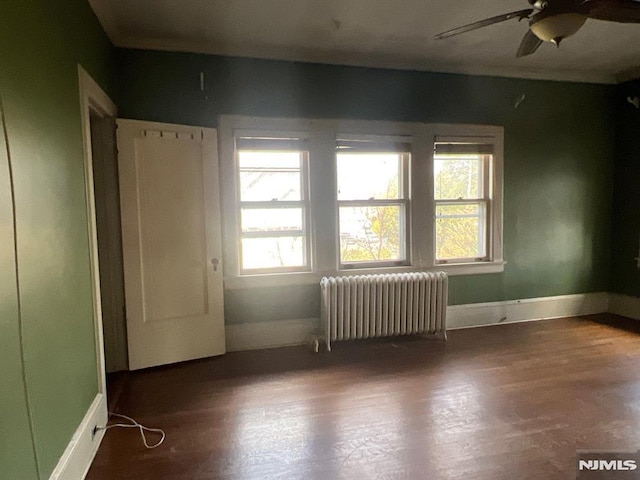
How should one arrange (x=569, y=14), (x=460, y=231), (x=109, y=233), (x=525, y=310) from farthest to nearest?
(x=525, y=310) → (x=460, y=231) → (x=109, y=233) → (x=569, y=14)

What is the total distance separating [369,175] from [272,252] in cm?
121

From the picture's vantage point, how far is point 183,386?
3256 mm

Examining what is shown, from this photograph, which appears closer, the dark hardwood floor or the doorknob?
the dark hardwood floor

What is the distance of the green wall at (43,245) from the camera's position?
1535 millimetres

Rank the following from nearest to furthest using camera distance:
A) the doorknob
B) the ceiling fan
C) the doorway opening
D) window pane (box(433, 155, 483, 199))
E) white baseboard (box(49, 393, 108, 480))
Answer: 1. white baseboard (box(49, 393, 108, 480))
2. the ceiling fan
3. the doorway opening
4. the doorknob
5. window pane (box(433, 155, 483, 199))

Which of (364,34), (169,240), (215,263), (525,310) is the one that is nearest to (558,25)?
(364,34)

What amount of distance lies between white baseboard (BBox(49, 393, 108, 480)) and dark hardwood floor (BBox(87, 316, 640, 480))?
0.06 m

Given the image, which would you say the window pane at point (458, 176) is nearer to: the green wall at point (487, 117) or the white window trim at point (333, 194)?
the white window trim at point (333, 194)

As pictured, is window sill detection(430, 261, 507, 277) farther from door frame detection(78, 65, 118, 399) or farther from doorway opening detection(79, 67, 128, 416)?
door frame detection(78, 65, 118, 399)

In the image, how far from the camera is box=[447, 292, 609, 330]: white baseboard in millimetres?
4613

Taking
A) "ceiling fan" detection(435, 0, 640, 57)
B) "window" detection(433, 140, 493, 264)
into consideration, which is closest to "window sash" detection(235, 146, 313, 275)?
"window" detection(433, 140, 493, 264)

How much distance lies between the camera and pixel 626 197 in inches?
192

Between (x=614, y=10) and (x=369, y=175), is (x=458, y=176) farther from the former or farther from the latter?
(x=614, y=10)

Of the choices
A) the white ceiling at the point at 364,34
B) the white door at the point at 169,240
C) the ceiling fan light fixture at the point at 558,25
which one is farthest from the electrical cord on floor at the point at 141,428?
the ceiling fan light fixture at the point at 558,25
